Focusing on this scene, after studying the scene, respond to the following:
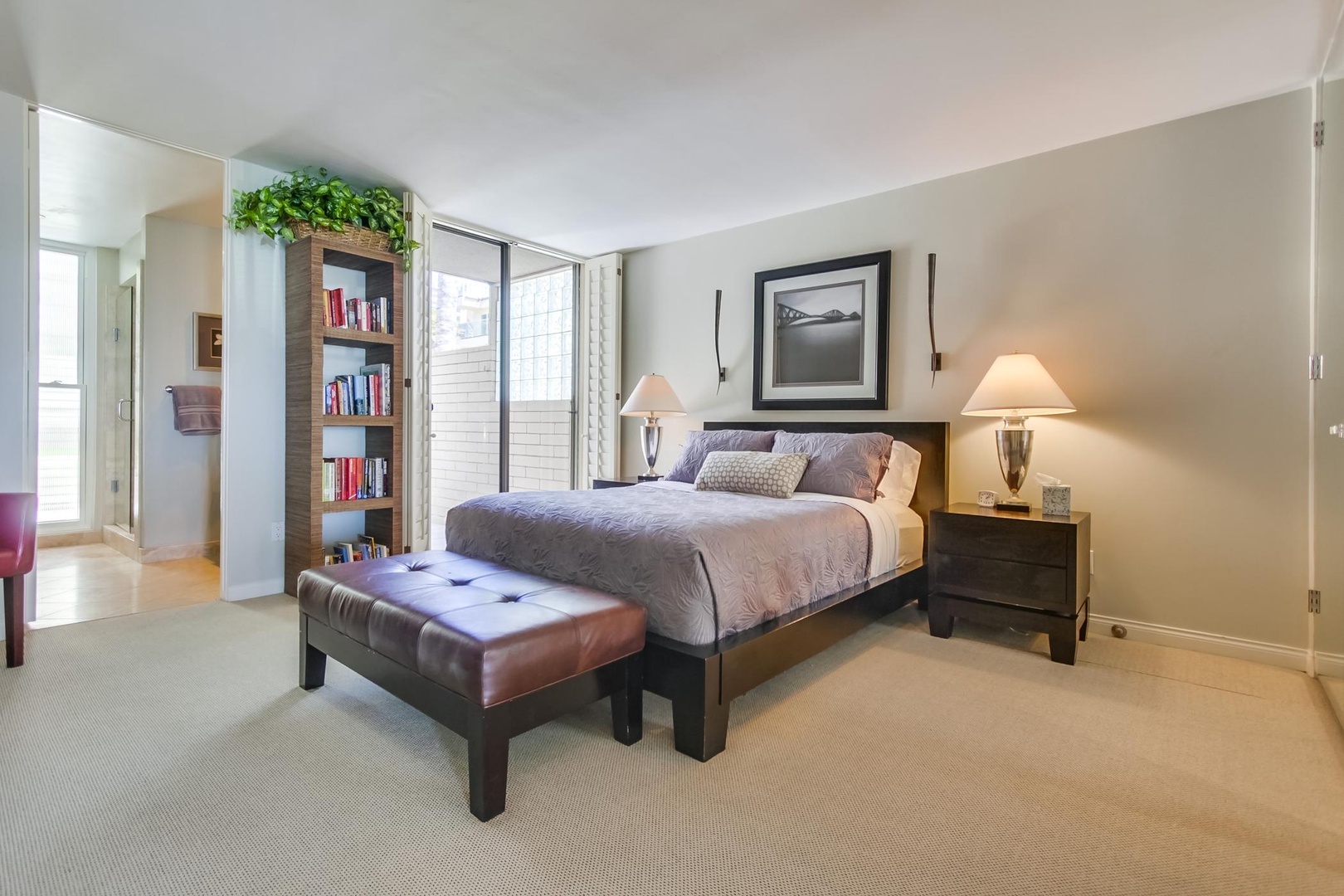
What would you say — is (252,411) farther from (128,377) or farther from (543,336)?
(128,377)

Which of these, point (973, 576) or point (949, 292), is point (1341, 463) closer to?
point (973, 576)

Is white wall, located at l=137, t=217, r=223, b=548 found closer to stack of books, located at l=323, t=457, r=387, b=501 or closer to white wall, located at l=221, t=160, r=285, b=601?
white wall, located at l=221, t=160, r=285, b=601

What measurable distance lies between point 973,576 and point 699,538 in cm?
158

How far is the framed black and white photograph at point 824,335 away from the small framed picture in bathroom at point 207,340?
4.14 m

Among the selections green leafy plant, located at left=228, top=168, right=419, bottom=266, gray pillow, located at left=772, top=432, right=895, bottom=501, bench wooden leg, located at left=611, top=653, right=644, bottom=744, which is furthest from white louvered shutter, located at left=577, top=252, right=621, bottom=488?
bench wooden leg, located at left=611, top=653, right=644, bottom=744

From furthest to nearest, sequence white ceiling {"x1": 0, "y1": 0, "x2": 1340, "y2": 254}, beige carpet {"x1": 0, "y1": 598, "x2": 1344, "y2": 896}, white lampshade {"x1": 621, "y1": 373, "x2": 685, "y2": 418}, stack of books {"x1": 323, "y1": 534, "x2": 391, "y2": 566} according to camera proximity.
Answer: white lampshade {"x1": 621, "y1": 373, "x2": 685, "y2": 418}, stack of books {"x1": 323, "y1": 534, "x2": 391, "y2": 566}, white ceiling {"x1": 0, "y1": 0, "x2": 1340, "y2": 254}, beige carpet {"x1": 0, "y1": 598, "x2": 1344, "y2": 896}

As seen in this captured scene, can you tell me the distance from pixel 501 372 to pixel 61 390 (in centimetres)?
345

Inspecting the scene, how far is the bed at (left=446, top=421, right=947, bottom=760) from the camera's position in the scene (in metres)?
1.90

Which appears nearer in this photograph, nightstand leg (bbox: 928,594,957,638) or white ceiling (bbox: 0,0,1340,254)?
white ceiling (bbox: 0,0,1340,254)

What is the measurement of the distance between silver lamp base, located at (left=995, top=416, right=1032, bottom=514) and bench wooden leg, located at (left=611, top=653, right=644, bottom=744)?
201 cm

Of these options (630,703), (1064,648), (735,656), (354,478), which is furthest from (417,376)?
(1064,648)

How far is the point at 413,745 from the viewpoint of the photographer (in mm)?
1923

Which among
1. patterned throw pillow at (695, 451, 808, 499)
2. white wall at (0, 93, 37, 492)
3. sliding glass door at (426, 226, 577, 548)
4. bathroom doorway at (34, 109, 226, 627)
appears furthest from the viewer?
sliding glass door at (426, 226, 577, 548)

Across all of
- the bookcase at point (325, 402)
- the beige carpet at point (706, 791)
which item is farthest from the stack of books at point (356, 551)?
the beige carpet at point (706, 791)
